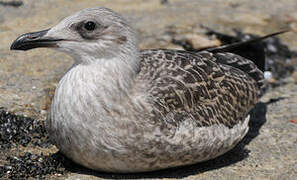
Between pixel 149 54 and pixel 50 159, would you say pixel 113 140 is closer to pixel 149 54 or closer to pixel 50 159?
pixel 50 159

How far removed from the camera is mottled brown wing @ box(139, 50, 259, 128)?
566 centimetres

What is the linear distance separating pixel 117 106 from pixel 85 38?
2.54 ft

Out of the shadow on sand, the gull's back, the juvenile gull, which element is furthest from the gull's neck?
the shadow on sand

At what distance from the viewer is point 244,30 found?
1016 cm

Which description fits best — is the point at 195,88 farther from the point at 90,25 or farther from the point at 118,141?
the point at 90,25

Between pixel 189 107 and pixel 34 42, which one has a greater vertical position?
pixel 34 42

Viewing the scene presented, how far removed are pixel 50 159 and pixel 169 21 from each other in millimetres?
5156

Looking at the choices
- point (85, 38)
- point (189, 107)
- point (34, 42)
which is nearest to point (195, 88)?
point (189, 107)

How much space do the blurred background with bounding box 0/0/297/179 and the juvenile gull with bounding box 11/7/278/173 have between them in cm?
46

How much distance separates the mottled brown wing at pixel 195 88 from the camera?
5656 millimetres

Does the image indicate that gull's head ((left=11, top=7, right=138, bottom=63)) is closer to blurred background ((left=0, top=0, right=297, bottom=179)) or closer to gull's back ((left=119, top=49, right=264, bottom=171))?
gull's back ((left=119, top=49, right=264, bottom=171))

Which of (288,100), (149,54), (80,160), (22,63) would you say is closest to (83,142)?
(80,160)

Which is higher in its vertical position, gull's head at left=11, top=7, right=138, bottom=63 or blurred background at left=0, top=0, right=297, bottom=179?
gull's head at left=11, top=7, right=138, bottom=63

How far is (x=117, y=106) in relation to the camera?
211 inches
